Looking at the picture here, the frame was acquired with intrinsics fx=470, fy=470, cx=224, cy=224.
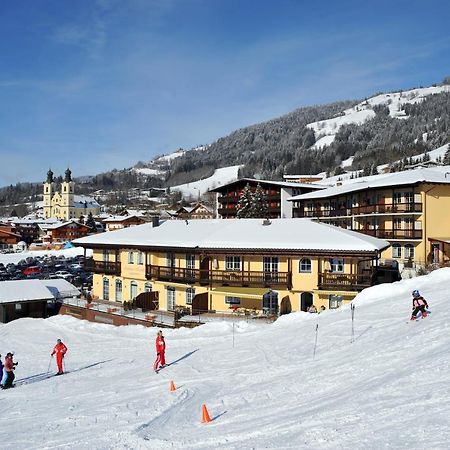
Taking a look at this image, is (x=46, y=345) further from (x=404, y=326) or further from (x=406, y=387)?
(x=406, y=387)

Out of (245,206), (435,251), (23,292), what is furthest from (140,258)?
(245,206)

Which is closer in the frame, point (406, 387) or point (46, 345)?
point (406, 387)

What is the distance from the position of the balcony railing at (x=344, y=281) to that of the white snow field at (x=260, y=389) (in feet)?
10.2

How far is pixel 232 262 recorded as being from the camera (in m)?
31.5

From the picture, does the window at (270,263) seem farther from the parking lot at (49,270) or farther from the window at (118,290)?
the parking lot at (49,270)

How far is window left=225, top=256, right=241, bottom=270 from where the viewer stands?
103ft

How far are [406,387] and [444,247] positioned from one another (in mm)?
33168

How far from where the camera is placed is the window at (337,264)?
29311mm

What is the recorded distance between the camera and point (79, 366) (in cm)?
2089

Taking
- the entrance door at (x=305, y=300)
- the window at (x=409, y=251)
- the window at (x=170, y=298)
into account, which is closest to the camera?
the entrance door at (x=305, y=300)

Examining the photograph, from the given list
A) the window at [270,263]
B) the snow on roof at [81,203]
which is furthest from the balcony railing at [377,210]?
the snow on roof at [81,203]

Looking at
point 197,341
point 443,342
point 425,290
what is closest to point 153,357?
point 197,341

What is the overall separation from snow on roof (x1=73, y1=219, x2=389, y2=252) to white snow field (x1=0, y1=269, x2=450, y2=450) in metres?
5.06

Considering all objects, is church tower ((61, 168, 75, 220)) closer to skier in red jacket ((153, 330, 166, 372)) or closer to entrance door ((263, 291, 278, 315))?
entrance door ((263, 291, 278, 315))
